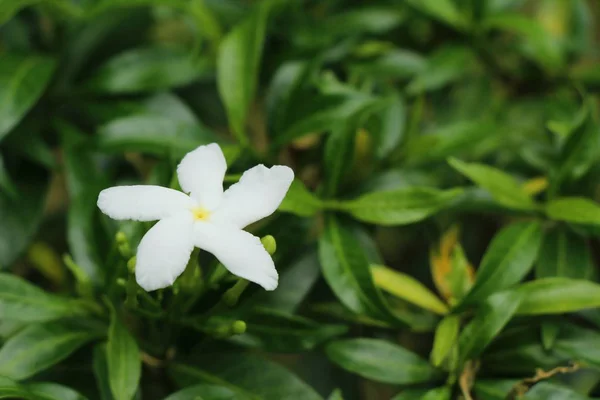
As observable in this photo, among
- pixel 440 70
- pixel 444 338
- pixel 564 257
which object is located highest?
pixel 440 70

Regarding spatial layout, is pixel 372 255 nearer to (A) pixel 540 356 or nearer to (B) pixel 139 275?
(A) pixel 540 356

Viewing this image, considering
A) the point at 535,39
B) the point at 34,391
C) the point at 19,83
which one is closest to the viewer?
the point at 34,391

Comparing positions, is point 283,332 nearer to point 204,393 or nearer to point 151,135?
point 204,393

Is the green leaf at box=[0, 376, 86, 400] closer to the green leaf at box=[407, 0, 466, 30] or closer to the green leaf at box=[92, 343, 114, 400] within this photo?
the green leaf at box=[92, 343, 114, 400]

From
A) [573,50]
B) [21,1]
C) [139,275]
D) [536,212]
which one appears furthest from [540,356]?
[21,1]

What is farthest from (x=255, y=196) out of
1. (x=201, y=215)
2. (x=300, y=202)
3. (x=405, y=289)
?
(x=405, y=289)

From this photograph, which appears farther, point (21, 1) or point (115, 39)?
point (115, 39)

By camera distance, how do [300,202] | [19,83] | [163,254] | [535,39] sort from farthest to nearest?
[535,39]
[19,83]
[300,202]
[163,254]

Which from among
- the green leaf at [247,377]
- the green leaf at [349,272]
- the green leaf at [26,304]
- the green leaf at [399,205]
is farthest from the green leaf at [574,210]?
the green leaf at [26,304]
